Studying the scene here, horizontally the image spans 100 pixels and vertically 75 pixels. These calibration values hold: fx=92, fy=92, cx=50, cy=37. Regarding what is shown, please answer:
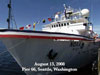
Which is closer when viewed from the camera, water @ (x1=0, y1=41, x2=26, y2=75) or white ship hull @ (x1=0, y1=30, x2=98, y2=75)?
white ship hull @ (x1=0, y1=30, x2=98, y2=75)

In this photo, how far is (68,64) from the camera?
8094 millimetres

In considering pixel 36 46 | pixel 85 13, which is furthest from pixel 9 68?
pixel 85 13

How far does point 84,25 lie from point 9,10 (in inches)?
257

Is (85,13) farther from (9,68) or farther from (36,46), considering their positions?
(9,68)

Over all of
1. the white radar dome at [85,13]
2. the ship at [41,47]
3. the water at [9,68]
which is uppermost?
the white radar dome at [85,13]

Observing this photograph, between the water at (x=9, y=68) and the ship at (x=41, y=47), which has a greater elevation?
the ship at (x=41, y=47)

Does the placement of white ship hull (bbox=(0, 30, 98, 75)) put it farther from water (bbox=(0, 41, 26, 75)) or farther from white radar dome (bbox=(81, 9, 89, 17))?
white radar dome (bbox=(81, 9, 89, 17))

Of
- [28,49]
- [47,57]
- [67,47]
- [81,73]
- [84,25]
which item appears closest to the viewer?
[28,49]

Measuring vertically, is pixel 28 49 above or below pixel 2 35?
below

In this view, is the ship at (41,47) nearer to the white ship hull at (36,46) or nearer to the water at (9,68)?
the white ship hull at (36,46)

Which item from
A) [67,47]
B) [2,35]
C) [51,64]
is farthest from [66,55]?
[2,35]

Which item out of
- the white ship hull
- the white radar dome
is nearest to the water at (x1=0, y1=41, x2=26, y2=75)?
the white ship hull

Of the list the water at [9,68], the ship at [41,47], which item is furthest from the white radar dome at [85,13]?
the water at [9,68]

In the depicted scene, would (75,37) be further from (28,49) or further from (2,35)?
(2,35)
